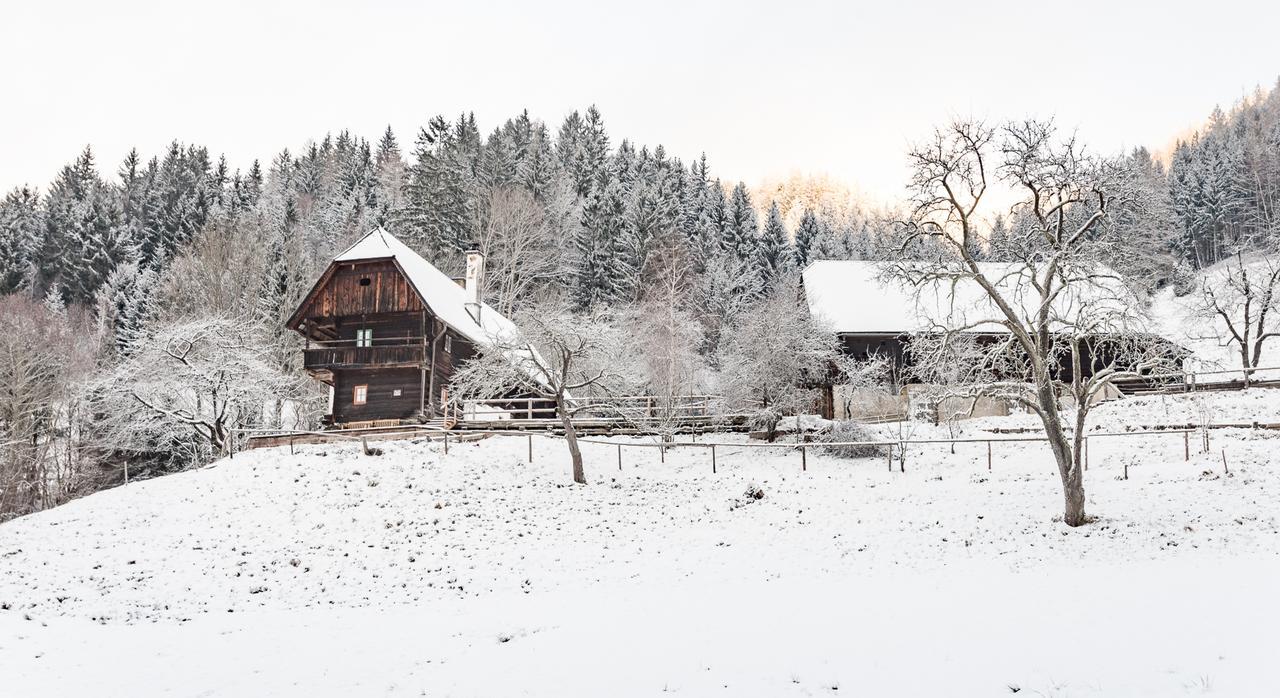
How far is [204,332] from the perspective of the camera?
105 ft

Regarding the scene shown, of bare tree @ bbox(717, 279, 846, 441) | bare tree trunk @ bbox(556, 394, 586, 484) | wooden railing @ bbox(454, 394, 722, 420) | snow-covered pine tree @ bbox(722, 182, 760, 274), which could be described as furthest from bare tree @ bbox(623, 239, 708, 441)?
snow-covered pine tree @ bbox(722, 182, 760, 274)

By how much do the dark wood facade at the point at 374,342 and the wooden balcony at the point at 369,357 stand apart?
1.8 inches

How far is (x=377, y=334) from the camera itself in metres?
34.9

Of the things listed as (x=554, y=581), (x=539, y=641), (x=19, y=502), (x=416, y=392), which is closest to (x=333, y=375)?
(x=416, y=392)

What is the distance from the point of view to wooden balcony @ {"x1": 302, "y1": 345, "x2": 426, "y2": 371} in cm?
3275

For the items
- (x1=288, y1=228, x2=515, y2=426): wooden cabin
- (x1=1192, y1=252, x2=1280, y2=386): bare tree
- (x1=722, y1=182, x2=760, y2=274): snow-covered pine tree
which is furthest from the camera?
(x1=722, y1=182, x2=760, y2=274): snow-covered pine tree

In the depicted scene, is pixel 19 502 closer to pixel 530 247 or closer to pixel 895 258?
pixel 530 247

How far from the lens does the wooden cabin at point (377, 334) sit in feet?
108

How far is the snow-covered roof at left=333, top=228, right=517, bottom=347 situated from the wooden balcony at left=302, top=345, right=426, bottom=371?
7.05ft

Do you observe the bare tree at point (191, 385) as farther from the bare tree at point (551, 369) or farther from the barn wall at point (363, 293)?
the bare tree at point (551, 369)

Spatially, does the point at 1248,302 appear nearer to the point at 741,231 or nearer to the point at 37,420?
the point at 741,231

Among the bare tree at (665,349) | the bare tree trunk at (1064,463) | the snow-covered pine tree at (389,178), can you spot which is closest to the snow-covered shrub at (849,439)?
the bare tree at (665,349)

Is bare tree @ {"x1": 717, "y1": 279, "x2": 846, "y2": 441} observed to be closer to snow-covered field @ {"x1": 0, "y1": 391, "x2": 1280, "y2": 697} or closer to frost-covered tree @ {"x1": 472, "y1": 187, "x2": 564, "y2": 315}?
snow-covered field @ {"x1": 0, "y1": 391, "x2": 1280, "y2": 697}

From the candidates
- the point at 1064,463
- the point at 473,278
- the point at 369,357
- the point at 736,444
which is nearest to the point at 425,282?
Answer: the point at 369,357
